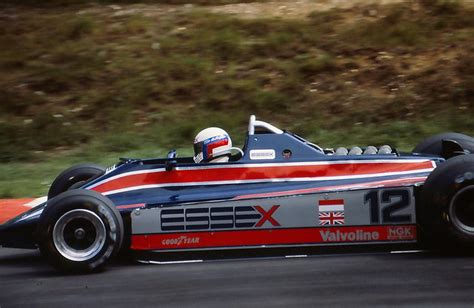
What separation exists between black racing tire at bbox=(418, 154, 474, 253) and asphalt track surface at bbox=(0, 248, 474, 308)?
0.69 feet

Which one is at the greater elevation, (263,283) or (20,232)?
(20,232)

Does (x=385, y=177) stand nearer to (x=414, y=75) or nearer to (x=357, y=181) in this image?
(x=357, y=181)

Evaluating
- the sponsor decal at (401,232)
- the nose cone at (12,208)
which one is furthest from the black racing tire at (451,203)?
the nose cone at (12,208)

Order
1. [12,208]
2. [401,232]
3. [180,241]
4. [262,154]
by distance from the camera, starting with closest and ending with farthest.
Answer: [401,232] < [180,241] < [262,154] < [12,208]

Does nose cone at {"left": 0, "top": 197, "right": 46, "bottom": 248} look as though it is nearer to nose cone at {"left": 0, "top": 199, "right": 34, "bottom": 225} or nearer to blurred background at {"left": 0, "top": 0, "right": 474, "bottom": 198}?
nose cone at {"left": 0, "top": 199, "right": 34, "bottom": 225}

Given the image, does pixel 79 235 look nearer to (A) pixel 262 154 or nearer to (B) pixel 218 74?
(A) pixel 262 154

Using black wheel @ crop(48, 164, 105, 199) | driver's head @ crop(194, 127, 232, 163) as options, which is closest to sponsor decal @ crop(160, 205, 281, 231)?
driver's head @ crop(194, 127, 232, 163)

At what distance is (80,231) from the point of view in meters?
7.19

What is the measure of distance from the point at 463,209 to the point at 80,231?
2.90 metres

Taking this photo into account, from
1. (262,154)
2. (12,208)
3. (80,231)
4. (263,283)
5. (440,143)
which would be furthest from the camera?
(12,208)

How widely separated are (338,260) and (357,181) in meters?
0.65

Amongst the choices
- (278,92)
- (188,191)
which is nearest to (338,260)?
(188,191)

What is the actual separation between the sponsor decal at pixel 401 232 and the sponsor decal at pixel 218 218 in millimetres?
865

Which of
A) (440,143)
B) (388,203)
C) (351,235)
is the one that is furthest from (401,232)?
(440,143)
